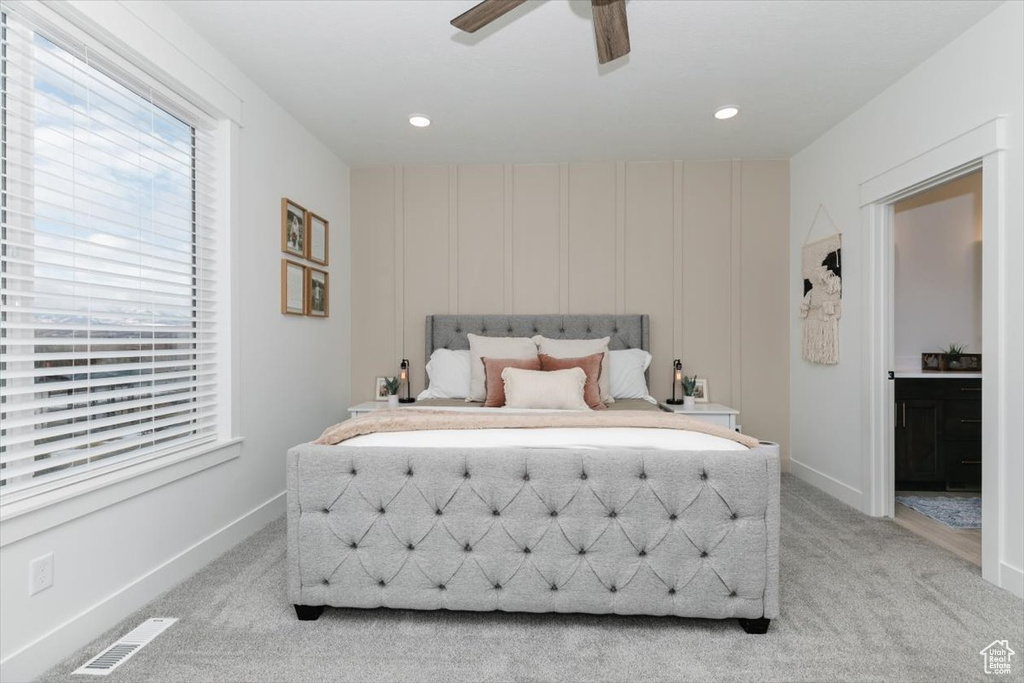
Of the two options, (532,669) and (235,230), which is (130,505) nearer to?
(235,230)

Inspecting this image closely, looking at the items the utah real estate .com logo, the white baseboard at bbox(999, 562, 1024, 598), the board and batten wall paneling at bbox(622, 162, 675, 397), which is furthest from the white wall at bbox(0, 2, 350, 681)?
the white baseboard at bbox(999, 562, 1024, 598)

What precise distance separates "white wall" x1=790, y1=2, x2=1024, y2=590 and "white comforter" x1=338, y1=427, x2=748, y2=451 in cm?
139

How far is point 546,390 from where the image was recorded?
335 cm

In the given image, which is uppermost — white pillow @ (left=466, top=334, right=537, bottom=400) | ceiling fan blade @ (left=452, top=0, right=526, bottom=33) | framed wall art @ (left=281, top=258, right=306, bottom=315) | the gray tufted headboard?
ceiling fan blade @ (left=452, top=0, right=526, bottom=33)

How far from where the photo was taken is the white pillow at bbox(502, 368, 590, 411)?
10.9ft

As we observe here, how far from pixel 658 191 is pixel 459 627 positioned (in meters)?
3.52

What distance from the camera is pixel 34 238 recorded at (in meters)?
1.77

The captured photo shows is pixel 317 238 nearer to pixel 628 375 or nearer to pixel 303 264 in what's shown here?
pixel 303 264

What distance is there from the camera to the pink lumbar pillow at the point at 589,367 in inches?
138

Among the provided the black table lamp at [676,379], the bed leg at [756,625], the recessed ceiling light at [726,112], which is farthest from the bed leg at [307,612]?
the recessed ceiling light at [726,112]

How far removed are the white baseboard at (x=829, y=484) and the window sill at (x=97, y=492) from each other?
3.69m

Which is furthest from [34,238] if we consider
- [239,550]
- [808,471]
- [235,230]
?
[808,471]

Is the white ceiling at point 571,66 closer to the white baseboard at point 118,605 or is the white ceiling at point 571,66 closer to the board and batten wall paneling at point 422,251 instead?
the board and batten wall paneling at point 422,251

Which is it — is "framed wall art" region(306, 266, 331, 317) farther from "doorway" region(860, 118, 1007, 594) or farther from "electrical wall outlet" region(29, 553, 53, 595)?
"doorway" region(860, 118, 1007, 594)
